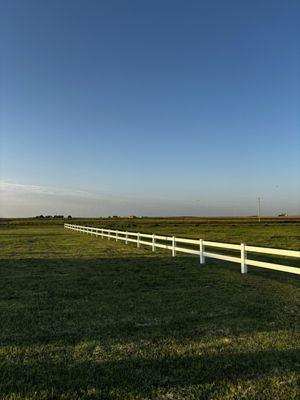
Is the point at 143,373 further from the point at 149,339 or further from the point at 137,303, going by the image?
the point at 137,303

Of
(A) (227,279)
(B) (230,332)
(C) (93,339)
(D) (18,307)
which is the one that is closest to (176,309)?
(B) (230,332)

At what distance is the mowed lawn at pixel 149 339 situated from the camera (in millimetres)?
4477

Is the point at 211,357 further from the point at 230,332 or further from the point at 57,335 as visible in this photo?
the point at 57,335

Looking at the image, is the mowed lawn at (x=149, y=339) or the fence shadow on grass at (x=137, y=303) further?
the fence shadow on grass at (x=137, y=303)

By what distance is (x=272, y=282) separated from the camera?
12453mm

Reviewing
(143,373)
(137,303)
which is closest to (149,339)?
(143,373)

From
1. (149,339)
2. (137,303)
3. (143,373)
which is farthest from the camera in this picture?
(137,303)

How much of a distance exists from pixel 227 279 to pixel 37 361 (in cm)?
835

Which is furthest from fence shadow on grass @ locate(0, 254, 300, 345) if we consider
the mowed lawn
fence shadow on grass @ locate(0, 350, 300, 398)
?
fence shadow on grass @ locate(0, 350, 300, 398)

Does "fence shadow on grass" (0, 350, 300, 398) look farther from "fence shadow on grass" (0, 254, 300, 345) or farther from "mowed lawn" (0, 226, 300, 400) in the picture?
"fence shadow on grass" (0, 254, 300, 345)

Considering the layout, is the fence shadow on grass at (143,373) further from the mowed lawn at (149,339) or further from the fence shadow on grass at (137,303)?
the fence shadow on grass at (137,303)

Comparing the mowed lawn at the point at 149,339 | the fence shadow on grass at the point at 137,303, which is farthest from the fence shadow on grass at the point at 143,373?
the fence shadow on grass at the point at 137,303

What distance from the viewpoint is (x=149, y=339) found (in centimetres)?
616

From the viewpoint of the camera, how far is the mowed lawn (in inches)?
176
